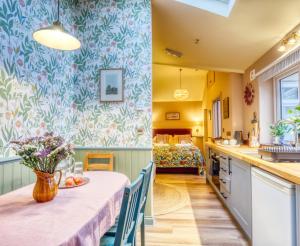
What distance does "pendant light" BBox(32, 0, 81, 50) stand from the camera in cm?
163

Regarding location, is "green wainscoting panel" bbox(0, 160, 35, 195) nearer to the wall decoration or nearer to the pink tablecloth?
the pink tablecloth

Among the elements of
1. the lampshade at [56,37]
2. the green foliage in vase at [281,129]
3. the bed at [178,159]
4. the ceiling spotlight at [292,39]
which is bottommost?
the bed at [178,159]

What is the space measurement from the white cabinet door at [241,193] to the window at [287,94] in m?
1.19

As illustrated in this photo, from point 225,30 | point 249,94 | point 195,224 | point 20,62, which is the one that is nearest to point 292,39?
point 225,30

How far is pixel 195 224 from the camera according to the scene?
270 centimetres

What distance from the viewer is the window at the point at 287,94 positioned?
2797mm

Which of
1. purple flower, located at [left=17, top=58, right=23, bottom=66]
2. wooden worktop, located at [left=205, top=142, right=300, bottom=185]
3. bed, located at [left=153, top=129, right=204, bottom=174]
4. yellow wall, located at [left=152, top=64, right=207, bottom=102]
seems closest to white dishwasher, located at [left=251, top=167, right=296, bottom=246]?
wooden worktop, located at [left=205, top=142, right=300, bottom=185]

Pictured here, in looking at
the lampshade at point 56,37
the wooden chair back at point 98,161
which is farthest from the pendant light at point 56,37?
the wooden chair back at point 98,161

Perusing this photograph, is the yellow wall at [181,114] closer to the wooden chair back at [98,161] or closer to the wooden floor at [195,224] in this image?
the wooden floor at [195,224]

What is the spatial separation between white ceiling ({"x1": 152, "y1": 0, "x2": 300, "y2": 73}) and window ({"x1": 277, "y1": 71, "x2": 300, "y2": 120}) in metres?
0.53

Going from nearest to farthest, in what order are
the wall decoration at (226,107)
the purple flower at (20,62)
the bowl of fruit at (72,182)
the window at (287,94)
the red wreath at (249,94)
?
1. the bowl of fruit at (72,182)
2. the purple flower at (20,62)
3. the window at (287,94)
4. the red wreath at (249,94)
5. the wall decoration at (226,107)

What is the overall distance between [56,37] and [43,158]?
1.07 metres

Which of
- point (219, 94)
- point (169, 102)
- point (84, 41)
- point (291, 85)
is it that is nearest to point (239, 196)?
point (291, 85)

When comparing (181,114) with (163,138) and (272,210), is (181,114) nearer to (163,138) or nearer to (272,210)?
(163,138)
